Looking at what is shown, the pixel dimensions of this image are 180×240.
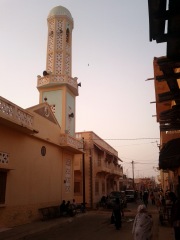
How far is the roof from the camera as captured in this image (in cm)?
2541

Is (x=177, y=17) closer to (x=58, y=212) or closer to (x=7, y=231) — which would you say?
(x=7, y=231)

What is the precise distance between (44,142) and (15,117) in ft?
17.5

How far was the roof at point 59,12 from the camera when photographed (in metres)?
25.4

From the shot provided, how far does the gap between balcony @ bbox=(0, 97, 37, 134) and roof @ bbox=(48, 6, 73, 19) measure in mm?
14067

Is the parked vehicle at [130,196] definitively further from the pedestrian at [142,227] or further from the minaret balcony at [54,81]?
the pedestrian at [142,227]

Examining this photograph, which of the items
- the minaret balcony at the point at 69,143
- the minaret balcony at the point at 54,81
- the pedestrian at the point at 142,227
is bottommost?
the pedestrian at the point at 142,227

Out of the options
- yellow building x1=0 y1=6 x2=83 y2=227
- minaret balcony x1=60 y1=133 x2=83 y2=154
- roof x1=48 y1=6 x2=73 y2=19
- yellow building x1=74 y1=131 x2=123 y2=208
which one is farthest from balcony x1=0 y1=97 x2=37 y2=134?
yellow building x1=74 y1=131 x2=123 y2=208

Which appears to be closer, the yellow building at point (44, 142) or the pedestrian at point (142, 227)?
the pedestrian at point (142, 227)

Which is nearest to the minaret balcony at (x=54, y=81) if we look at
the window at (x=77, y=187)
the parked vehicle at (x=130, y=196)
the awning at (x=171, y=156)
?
the window at (x=77, y=187)

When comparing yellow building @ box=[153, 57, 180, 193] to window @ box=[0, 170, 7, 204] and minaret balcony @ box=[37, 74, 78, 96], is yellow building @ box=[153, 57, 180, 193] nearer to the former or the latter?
window @ box=[0, 170, 7, 204]

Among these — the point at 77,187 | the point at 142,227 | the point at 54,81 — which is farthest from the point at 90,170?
the point at 142,227

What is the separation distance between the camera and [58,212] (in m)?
19.6

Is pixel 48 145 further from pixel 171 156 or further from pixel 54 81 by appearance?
pixel 171 156

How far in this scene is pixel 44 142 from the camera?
18469 mm
